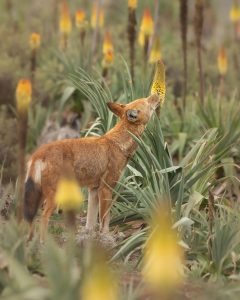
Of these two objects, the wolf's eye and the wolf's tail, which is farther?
the wolf's eye

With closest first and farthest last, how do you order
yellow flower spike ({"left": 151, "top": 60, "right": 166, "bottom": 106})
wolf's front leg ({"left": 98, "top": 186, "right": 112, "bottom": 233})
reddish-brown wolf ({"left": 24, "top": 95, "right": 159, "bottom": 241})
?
reddish-brown wolf ({"left": 24, "top": 95, "right": 159, "bottom": 241}) → wolf's front leg ({"left": 98, "top": 186, "right": 112, "bottom": 233}) → yellow flower spike ({"left": 151, "top": 60, "right": 166, "bottom": 106})

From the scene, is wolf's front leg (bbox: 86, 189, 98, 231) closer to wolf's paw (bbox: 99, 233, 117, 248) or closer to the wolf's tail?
wolf's paw (bbox: 99, 233, 117, 248)

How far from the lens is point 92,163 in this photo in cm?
780

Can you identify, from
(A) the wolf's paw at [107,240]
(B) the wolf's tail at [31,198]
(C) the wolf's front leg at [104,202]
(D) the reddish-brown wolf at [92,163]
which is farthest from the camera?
(C) the wolf's front leg at [104,202]

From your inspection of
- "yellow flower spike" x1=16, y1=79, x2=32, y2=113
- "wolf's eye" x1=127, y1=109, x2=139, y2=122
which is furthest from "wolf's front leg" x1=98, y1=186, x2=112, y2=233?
"yellow flower spike" x1=16, y1=79, x2=32, y2=113

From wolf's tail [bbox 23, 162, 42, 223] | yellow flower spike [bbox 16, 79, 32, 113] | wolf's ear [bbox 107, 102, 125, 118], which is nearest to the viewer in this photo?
yellow flower spike [bbox 16, 79, 32, 113]

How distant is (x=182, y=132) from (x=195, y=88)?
3629 millimetres

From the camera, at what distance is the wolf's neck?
8.10m

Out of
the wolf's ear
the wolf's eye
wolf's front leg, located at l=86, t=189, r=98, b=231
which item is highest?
the wolf's ear

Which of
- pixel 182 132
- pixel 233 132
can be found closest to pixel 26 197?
pixel 233 132

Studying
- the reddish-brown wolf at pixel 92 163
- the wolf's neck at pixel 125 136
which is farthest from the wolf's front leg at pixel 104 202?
the wolf's neck at pixel 125 136

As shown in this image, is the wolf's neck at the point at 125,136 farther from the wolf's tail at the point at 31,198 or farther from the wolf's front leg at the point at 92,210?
the wolf's tail at the point at 31,198

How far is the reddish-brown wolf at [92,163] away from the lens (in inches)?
287

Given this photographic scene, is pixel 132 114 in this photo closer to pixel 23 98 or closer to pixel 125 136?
pixel 125 136
